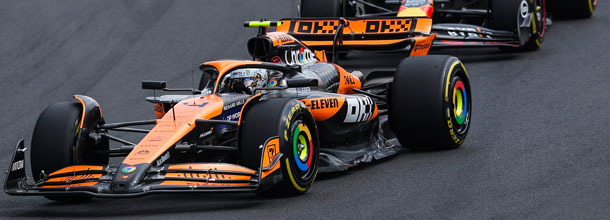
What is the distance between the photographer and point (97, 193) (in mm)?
7184

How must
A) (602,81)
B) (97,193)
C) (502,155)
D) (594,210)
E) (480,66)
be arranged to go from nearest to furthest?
(594,210)
(97,193)
(502,155)
(602,81)
(480,66)

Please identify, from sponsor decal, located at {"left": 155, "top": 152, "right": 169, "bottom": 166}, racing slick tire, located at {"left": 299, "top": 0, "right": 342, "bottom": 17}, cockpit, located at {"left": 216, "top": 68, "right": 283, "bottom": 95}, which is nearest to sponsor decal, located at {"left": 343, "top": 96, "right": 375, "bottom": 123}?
cockpit, located at {"left": 216, "top": 68, "right": 283, "bottom": 95}

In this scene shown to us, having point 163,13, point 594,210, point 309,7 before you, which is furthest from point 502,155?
point 163,13

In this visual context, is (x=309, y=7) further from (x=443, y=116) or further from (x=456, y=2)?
(x=443, y=116)

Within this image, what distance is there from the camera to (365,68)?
14469 mm

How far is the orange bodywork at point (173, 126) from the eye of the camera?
7.38 m

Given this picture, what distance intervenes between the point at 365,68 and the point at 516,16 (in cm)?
235

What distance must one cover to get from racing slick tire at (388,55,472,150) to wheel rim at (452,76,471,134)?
0.08m

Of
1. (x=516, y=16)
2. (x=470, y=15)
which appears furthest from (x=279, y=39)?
(x=470, y=15)

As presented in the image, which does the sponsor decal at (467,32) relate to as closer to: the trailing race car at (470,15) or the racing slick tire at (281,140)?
the trailing race car at (470,15)

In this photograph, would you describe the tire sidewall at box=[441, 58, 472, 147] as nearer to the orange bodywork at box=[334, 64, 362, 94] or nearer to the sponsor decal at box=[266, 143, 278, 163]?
the orange bodywork at box=[334, 64, 362, 94]

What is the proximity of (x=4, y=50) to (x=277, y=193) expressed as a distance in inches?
376

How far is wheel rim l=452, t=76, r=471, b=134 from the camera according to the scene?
31.6 ft

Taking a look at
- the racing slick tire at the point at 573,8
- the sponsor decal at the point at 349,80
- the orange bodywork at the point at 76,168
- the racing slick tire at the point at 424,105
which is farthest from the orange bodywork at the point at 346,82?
the racing slick tire at the point at 573,8
